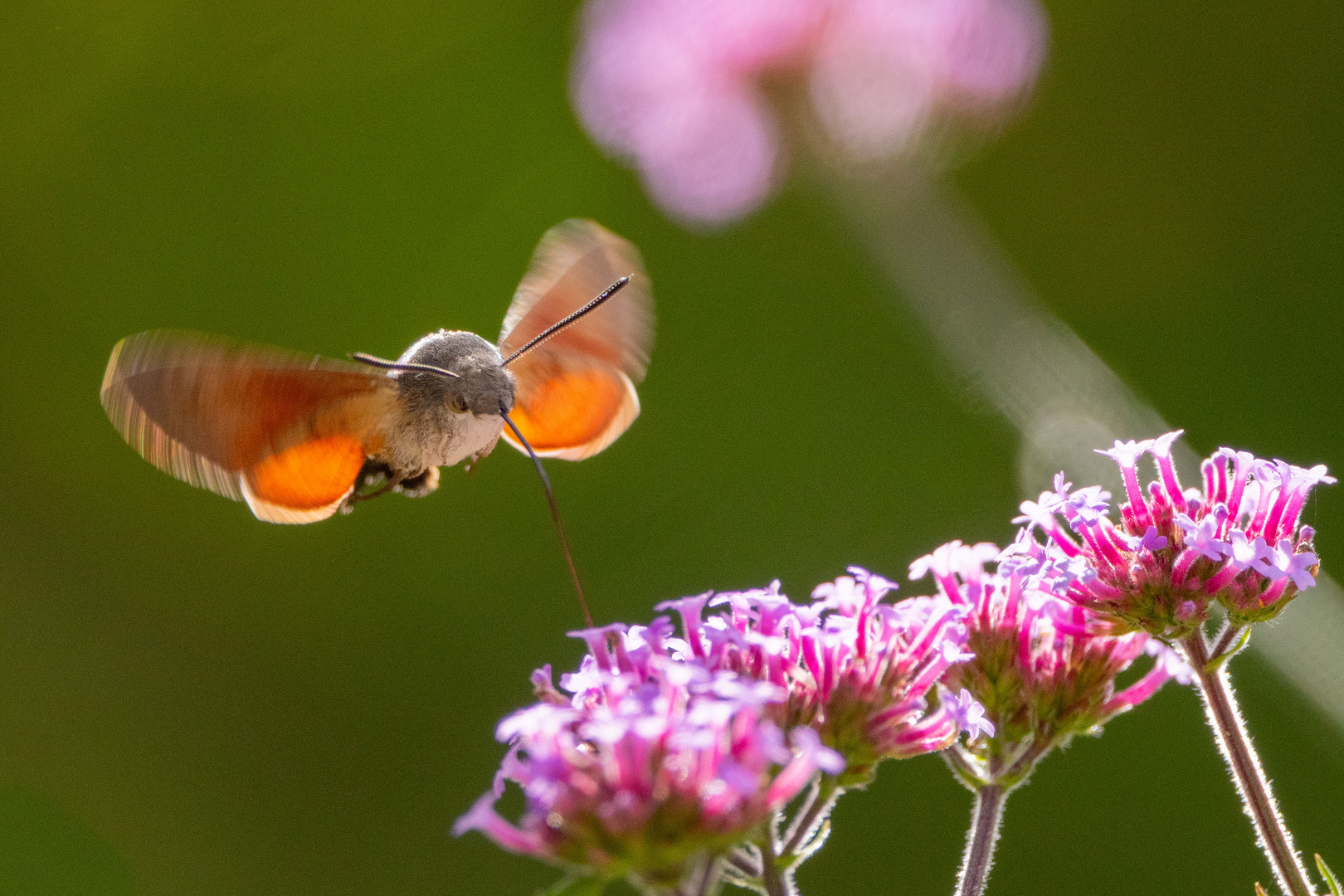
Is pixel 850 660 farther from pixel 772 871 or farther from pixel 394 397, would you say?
pixel 394 397

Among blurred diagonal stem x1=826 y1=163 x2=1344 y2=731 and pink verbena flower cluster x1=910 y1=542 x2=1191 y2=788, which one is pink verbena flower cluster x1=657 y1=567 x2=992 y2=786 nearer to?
pink verbena flower cluster x1=910 y1=542 x2=1191 y2=788

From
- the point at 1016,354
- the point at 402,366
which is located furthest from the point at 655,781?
the point at 1016,354

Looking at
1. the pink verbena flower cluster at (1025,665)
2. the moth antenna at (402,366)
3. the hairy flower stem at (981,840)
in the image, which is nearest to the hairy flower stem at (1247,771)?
the pink verbena flower cluster at (1025,665)

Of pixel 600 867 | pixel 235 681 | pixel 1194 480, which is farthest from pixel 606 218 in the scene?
pixel 600 867

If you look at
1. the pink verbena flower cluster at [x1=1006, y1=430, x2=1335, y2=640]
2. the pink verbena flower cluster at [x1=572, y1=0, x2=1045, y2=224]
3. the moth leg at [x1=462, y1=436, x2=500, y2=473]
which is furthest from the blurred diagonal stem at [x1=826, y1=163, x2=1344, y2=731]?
the moth leg at [x1=462, y1=436, x2=500, y2=473]

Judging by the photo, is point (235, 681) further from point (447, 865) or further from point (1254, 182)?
point (1254, 182)

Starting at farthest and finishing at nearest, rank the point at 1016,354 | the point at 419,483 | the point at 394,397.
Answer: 1. the point at 1016,354
2. the point at 419,483
3. the point at 394,397
